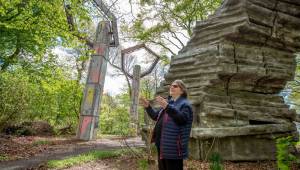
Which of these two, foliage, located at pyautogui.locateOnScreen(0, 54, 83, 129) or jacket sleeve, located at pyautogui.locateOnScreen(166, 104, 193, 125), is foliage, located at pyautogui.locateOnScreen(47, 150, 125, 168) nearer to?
jacket sleeve, located at pyautogui.locateOnScreen(166, 104, 193, 125)

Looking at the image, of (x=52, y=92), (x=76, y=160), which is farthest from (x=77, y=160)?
(x=52, y=92)

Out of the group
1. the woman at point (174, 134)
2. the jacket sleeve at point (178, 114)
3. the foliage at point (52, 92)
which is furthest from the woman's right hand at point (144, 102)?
the foliage at point (52, 92)

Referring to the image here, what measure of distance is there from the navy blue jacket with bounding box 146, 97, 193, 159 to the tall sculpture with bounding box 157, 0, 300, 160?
3.56 meters

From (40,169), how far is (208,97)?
16.0 ft

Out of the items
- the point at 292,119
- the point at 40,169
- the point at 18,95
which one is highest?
the point at 18,95

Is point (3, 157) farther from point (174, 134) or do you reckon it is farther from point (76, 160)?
point (174, 134)

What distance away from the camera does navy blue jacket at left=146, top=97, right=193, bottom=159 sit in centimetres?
385

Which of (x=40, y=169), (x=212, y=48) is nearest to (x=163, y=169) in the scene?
(x=40, y=169)

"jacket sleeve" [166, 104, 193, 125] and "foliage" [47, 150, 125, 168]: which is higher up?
"jacket sleeve" [166, 104, 193, 125]

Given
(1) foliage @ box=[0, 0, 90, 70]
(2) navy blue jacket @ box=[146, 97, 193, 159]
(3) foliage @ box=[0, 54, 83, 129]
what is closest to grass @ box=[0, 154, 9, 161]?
(1) foliage @ box=[0, 0, 90, 70]

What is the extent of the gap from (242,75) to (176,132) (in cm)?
513

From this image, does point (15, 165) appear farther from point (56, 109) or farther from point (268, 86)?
point (56, 109)

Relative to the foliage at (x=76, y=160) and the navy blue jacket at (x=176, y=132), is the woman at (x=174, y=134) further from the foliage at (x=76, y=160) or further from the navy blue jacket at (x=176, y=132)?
the foliage at (x=76, y=160)

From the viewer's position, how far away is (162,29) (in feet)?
68.7
